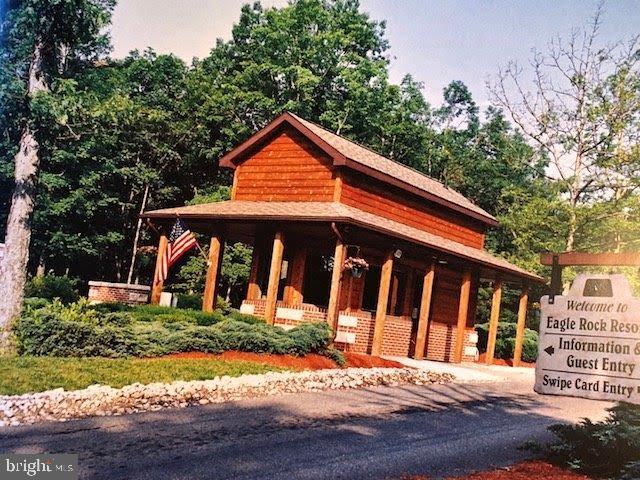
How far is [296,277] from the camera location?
64.9 ft

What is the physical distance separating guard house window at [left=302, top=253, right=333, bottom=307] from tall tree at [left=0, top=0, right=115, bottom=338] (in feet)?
32.3

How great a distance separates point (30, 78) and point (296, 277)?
10399 millimetres

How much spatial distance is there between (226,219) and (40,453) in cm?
1239

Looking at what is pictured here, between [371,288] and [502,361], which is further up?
[371,288]

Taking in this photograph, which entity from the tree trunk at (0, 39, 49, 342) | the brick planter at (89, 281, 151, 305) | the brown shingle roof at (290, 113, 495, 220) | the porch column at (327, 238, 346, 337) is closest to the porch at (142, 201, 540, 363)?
the porch column at (327, 238, 346, 337)

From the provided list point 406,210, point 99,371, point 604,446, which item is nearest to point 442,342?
point 406,210

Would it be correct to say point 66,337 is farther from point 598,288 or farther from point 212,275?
point 598,288

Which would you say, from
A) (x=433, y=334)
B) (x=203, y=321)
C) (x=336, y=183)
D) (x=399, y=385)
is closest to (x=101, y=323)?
(x=203, y=321)

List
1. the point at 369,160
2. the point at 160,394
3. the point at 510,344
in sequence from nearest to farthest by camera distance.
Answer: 1. the point at 160,394
2. the point at 369,160
3. the point at 510,344

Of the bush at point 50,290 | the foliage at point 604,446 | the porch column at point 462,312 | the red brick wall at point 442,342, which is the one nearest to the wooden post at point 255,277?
the bush at point 50,290

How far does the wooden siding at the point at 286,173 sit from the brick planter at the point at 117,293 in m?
5.88

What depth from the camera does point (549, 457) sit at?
735 cm

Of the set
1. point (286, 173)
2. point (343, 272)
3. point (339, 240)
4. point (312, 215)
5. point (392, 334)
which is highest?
point (286, 173)

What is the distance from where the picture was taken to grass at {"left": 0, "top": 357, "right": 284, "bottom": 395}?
30.4 feet
